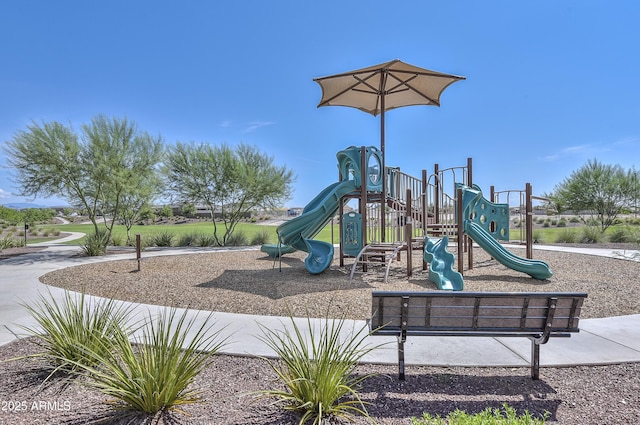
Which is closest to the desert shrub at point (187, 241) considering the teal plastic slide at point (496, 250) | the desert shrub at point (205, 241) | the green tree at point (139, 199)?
the desert shrub at point (205, 241)

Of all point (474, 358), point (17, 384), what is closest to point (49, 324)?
point (17, 384)

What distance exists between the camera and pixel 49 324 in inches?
147

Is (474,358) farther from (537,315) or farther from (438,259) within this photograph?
(438,259)

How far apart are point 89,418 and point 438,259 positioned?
289 inches

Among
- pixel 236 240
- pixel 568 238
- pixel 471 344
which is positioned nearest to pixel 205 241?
pixel 236 240

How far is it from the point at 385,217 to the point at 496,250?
2956mm

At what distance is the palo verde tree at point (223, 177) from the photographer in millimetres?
19797

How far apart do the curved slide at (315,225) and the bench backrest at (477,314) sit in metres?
6.21

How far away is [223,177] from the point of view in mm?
20125

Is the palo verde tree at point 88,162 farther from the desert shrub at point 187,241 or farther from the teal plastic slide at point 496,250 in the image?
the teal plastic slide at point 496,250

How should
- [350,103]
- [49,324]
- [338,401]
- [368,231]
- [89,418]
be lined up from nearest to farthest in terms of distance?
[89,418], [338,401], [49,324], [368,231], [350,103]

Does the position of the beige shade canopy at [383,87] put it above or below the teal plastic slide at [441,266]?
above

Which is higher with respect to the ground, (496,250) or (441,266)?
(496,250)

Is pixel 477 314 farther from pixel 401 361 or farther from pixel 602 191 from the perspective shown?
pixel 602 191
